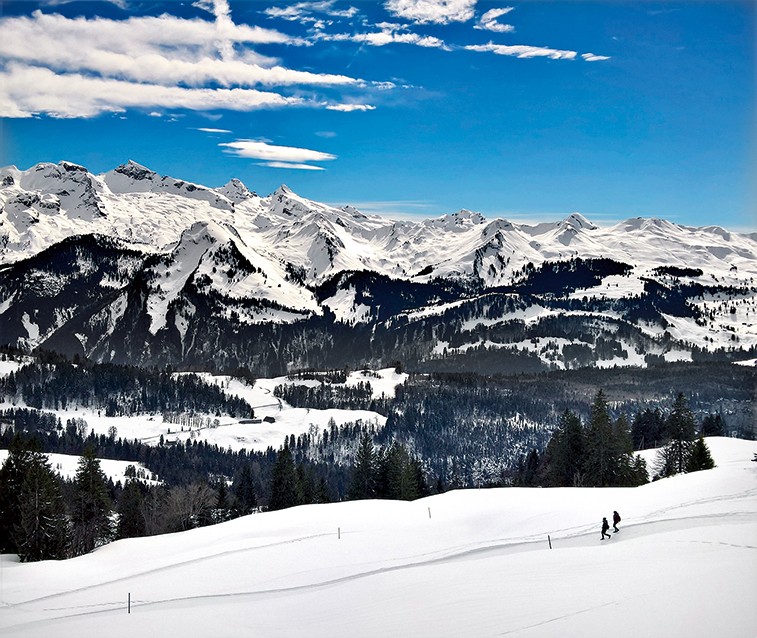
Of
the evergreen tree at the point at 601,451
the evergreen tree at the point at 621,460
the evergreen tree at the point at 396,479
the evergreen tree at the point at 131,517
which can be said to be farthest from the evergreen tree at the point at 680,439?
the evergreen tree at the point at 131,517

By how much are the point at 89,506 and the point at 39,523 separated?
519 inches

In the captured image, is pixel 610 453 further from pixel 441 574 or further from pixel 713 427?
pixel 713 427

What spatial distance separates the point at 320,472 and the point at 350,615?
148 m

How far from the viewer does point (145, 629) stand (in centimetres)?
2527

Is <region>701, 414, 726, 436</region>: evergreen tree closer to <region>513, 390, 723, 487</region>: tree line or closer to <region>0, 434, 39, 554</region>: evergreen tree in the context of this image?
<region>513, 390, 723, 487</region>: tree line

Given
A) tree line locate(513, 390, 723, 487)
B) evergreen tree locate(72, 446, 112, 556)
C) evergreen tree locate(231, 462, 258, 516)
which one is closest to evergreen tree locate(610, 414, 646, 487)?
tree line locate(513, 390, 723, 487)

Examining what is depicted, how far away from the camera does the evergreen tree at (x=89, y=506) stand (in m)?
59.1

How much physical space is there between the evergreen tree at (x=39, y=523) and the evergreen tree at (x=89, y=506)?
808cm

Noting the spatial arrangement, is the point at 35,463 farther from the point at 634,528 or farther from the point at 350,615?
the point at 634,528

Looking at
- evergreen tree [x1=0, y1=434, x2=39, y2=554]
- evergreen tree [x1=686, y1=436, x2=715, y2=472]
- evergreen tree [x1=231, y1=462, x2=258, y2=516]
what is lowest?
evergreen tree [x1=231, y1=462, x2=258, y2=516]

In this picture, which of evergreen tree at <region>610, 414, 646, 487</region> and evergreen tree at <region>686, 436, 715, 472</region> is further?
evergreen tree at <region>610, 414, 646, 487</region>

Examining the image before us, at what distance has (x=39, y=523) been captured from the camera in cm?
4788

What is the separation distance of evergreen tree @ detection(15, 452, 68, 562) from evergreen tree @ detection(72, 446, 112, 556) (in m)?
8.08

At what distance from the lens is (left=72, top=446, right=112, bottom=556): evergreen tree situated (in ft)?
194
